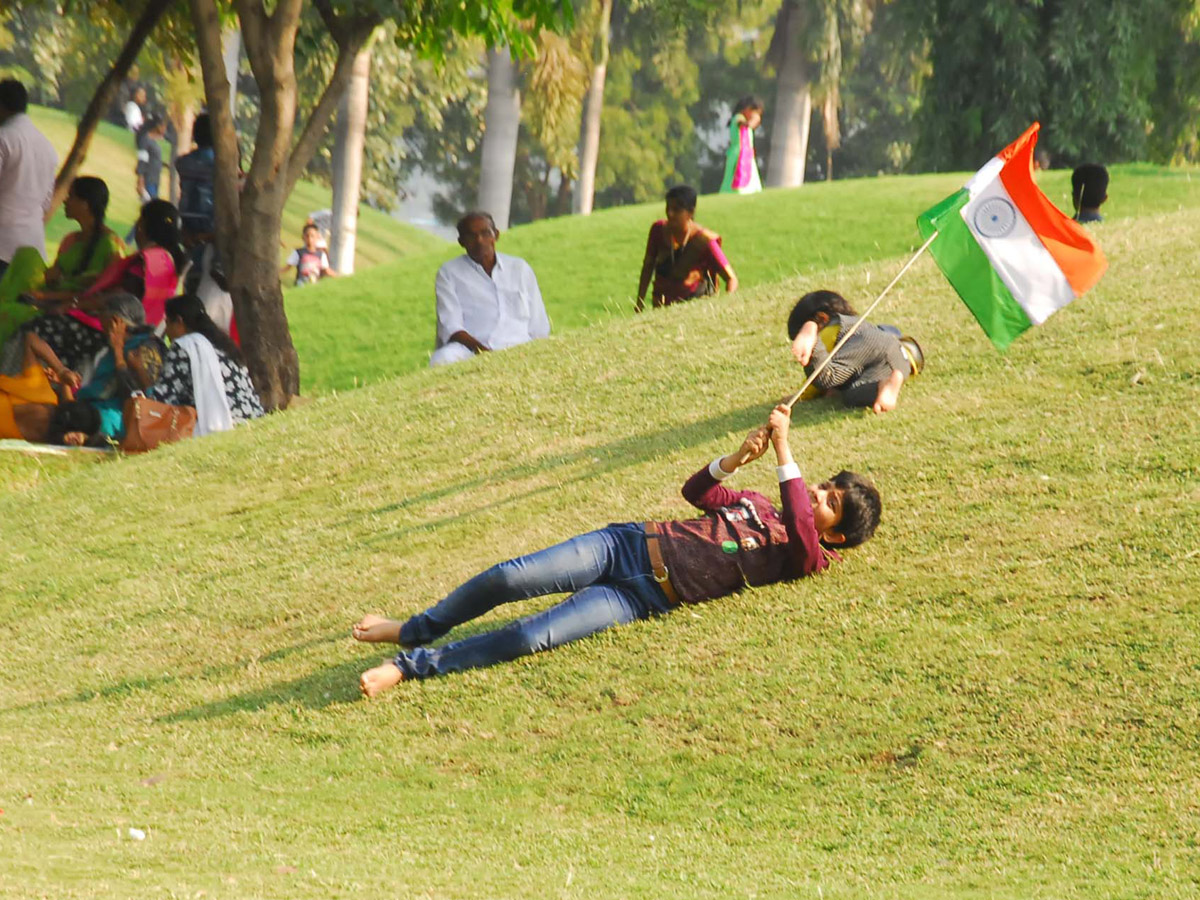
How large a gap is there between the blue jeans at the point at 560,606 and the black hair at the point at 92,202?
6537 millimetres

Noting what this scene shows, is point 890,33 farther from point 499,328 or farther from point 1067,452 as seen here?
point 1067,452

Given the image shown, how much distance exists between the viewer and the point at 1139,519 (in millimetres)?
6727

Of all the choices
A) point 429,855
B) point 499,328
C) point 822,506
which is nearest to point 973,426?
point 822,506

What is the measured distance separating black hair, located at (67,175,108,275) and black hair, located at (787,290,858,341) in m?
5.97

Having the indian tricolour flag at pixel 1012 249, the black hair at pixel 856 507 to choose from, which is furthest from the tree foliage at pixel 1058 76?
the black hair at pixel 856 507

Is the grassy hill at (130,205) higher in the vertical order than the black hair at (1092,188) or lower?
higher

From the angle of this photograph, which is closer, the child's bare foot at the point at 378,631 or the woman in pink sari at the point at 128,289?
the child's bare foot at the point at 378,631

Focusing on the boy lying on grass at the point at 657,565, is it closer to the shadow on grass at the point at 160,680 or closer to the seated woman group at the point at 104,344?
the shadow on grass at the point at 160,680

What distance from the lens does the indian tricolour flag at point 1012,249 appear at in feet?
23.6

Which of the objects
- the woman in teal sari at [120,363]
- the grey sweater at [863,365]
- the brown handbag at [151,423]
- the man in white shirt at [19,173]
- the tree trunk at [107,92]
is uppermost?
the tree trunk at [107,92]

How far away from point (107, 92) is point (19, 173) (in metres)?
1.82

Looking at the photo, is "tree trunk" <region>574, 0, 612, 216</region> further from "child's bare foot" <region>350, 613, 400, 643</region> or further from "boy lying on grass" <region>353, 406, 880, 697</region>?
"child's bare foot" <region>350, 613, 400, 643</region>

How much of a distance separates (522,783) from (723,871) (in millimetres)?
1117

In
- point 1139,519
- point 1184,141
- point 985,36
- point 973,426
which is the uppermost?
point 985,36
